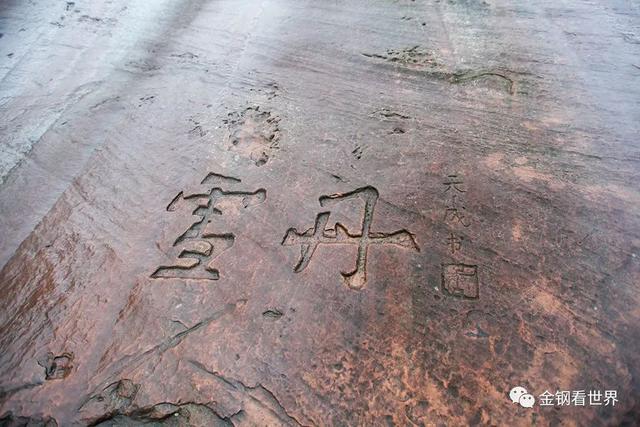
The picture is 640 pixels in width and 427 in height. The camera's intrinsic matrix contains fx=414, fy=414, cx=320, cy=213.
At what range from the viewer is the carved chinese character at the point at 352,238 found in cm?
182

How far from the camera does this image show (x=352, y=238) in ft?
6.37

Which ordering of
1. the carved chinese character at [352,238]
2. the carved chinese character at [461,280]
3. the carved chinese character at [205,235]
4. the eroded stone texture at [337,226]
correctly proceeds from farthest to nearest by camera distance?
1. the carved chinese character at [205,235]
2. the carved chinese character at [352,238]
3. the carved chinese character at [461,280]
4. the eroded stone texture at [337,226]

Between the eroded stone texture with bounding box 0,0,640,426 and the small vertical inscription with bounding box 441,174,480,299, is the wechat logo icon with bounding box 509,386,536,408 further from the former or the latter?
the small vertical inscription with bounding box 441,174,480,299

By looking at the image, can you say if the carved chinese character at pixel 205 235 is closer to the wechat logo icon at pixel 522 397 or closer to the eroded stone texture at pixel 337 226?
the eroded stone texture at pixel 337 226

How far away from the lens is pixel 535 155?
2146 mm

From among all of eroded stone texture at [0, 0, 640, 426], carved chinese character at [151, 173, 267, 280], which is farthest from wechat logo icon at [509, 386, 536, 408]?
carved chinese character at [151, 173, 267, 280]

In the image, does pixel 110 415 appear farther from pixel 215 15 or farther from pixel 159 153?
pixel 215 15

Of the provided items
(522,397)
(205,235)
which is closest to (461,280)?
(522,397)

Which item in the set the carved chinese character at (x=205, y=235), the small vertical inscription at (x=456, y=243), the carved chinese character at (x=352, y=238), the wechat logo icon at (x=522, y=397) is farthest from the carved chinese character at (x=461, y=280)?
the carved chinese character at (x=205, y=235)

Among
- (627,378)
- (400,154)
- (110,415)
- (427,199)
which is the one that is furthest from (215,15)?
(627,378)

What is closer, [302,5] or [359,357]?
[359,357]

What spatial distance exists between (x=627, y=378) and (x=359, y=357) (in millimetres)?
920

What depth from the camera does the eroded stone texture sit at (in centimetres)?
154

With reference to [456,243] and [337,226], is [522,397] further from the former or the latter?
[337,226]
